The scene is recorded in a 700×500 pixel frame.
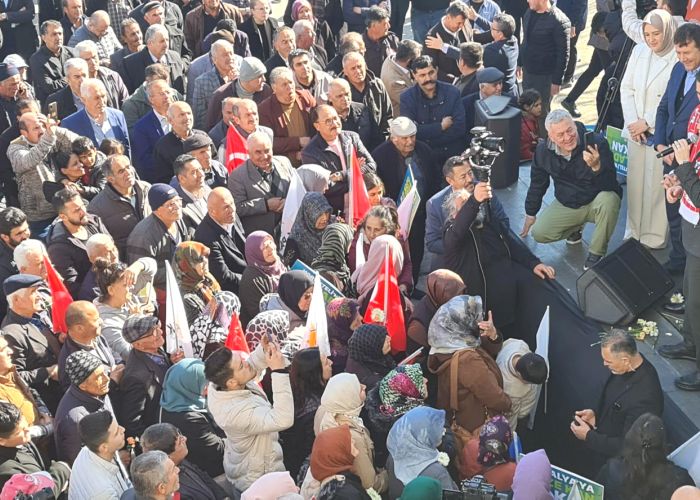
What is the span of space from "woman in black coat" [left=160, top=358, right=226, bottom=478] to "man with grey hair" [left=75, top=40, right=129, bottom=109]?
511 cm

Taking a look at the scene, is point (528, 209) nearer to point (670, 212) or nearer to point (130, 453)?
point (670, 212)

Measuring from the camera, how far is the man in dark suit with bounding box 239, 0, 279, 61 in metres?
12.0

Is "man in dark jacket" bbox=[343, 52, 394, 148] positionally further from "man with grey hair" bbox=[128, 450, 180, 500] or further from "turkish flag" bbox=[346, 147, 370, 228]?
"man with grey hair" bbox=[128, 450, 180, 500]

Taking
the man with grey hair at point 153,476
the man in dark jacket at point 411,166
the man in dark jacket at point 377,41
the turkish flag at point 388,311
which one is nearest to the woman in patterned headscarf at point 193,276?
the turkish flag at point 388,311

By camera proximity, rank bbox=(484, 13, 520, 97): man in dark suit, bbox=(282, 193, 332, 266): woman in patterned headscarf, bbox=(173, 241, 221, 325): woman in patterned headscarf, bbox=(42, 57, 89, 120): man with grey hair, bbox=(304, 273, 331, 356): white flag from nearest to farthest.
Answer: bbox=(304, 273, 331, 356): white flag → bbox=(173, 241, 221, 325): woman in patterned headscarf → bbox=(282, 193, 332, 266): woman in patterned headscarf → bbox=(42, 57, 89, 120): man with grey hair → bbox=(484, 13, 520, 97): man in dark suit

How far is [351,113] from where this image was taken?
938 centimetres

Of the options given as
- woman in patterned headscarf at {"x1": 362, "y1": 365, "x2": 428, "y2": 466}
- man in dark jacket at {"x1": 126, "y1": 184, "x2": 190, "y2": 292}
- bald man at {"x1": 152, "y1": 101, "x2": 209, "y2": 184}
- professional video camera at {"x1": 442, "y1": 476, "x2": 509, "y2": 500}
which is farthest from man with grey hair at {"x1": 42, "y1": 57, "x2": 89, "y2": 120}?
professional video camera at {"x1": 442, "y1": 476, "x2": 509, "y2": 500}

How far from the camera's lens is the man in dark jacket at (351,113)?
912cm

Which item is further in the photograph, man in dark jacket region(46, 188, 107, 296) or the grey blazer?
the grey blazer

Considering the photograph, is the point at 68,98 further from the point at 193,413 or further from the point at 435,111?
the point at 193,413

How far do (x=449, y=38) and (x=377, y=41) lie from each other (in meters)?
0.82

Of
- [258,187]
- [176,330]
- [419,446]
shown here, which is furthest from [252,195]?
[419,446]

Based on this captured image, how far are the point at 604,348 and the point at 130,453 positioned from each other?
2.82 meters

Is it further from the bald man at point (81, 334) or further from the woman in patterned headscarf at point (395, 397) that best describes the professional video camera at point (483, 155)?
the bald man at point (81, 334)
